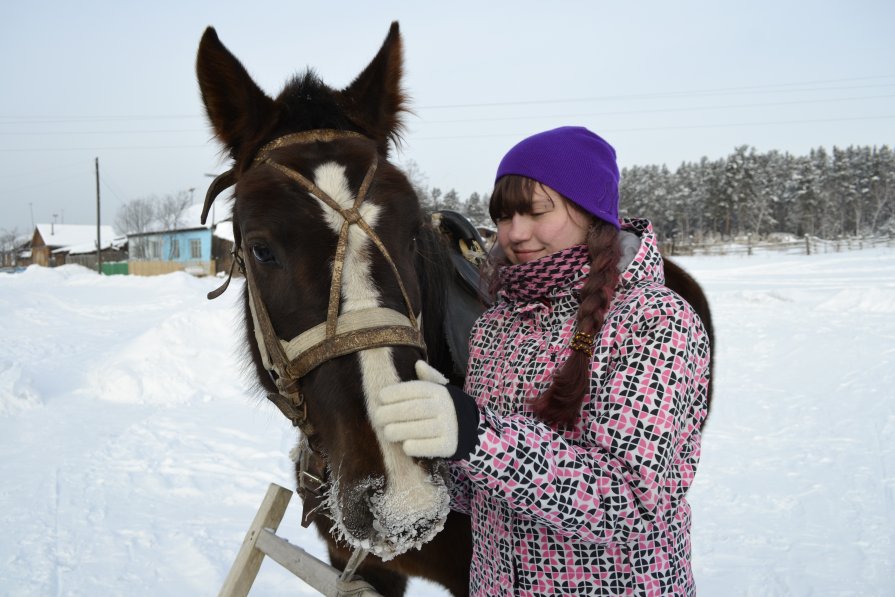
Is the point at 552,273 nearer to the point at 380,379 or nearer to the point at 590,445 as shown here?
the point at 590,445

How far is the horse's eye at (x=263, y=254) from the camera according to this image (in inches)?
67.3

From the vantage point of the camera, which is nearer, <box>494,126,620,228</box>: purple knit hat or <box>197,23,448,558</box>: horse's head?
<box>197,23,448,558</box>: horse's head

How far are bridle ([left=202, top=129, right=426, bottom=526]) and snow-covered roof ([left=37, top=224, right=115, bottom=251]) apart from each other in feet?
279

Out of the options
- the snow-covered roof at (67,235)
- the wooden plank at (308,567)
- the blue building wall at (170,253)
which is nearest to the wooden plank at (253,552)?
the wooden plank at (308,567)

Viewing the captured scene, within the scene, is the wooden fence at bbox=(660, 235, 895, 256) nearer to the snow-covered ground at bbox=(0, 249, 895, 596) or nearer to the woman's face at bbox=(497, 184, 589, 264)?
the snow-covered ground at bbox=(0, 249, 895, 596)

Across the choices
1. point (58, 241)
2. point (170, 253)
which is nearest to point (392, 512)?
point (170, 253)

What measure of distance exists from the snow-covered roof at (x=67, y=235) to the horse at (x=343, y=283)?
84911 mm

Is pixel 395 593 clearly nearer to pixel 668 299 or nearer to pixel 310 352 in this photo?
pixel 310 352

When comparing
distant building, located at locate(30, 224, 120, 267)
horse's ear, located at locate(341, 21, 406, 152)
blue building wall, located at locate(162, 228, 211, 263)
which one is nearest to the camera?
horse's ear, located at locate(341, 21, 406, 152)

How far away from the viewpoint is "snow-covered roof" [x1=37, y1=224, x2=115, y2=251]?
75488 millimetres

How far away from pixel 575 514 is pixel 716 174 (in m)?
67.3

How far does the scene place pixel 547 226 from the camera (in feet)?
5.56

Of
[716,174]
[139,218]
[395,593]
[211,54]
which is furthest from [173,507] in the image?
[139,218]

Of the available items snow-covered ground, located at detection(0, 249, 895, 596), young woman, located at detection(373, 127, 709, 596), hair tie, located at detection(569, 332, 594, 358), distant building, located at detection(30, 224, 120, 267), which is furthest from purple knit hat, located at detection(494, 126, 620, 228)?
distant building, located at detection(30, 224, 120, 267)
